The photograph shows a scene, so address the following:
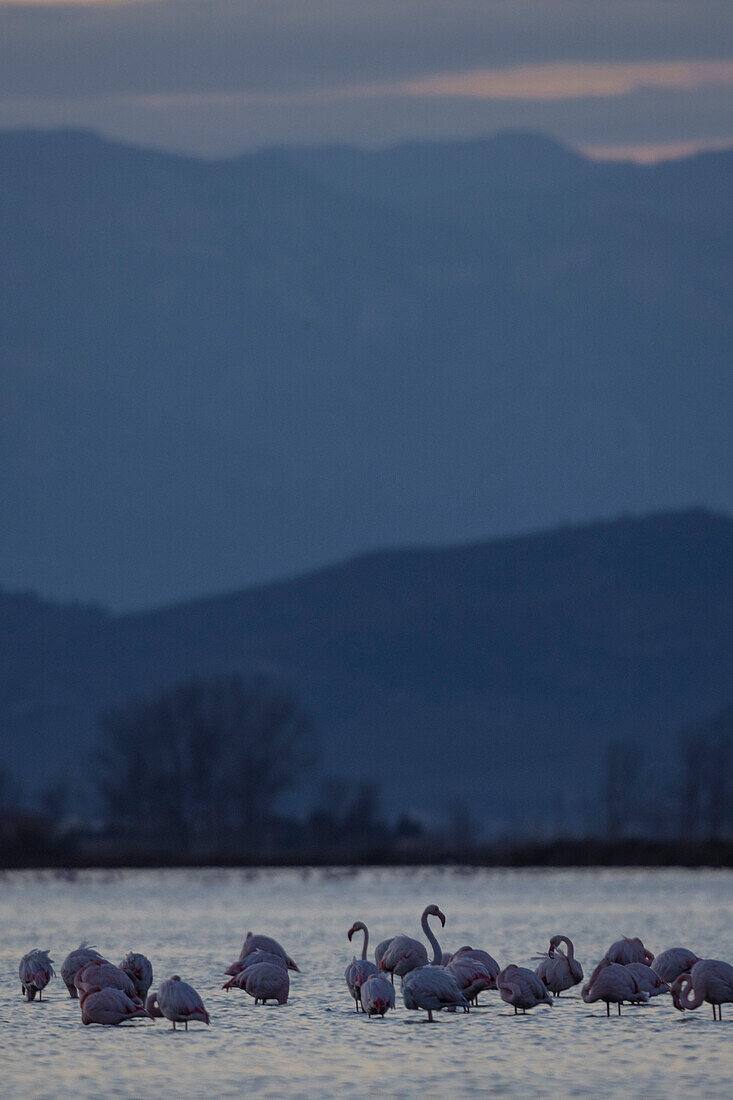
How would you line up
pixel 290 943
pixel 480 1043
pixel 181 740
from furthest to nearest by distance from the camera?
pixel 181 740 < pixel 290 943 < pixel 480 1043

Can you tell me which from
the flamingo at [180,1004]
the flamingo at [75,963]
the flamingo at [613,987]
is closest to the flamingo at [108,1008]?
the flamingo at [180,1004]

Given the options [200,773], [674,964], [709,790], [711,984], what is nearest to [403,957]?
[674,964]

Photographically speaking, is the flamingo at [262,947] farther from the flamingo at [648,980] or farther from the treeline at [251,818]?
the treeline at [251,818]

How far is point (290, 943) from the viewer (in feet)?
112

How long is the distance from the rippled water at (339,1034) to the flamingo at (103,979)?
378mm

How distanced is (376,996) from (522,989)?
4.75 ft

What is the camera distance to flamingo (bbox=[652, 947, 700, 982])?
23.8 m

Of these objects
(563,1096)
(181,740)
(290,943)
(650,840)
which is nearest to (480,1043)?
(563,1096)

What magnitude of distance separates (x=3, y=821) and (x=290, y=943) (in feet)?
150

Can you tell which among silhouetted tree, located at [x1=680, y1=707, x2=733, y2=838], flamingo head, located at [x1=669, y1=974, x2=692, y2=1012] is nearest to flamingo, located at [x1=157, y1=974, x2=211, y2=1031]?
flamingo head, located at [x1=669, y1=974, x2=692, y2=1012]

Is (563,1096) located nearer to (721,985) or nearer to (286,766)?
(721,985)

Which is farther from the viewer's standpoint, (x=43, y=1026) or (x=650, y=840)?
(x=650, y=840)

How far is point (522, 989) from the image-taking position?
2203 centimetres

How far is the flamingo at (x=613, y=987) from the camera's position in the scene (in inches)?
870
